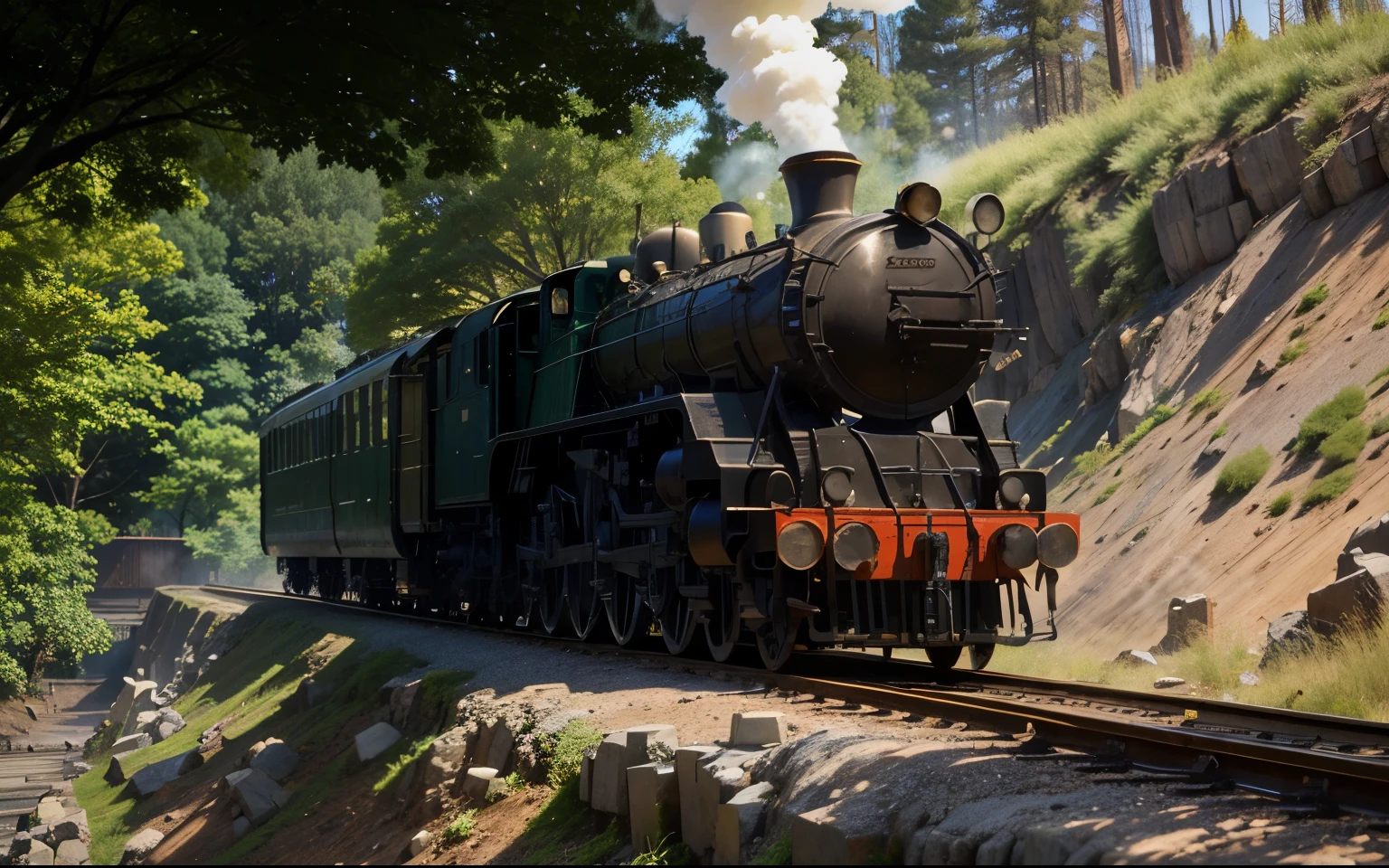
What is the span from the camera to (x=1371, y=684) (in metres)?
8.58

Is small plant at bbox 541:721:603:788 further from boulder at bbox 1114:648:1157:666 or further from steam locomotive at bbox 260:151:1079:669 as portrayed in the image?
boulder at bbox 1114:648:1157:666

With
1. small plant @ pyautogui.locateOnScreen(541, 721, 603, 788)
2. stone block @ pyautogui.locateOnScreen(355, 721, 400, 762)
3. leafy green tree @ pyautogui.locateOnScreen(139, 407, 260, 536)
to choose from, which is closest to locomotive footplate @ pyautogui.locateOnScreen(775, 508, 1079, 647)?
small plant @ pyautogui.locateOnScreen(541, 721, 603, 788)

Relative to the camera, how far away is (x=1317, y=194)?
768 inches

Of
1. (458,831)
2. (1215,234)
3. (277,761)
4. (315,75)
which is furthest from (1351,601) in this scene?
(1215,234)

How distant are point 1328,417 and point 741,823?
39.2 feet

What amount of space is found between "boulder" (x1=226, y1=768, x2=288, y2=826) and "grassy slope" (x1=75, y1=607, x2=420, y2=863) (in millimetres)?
220

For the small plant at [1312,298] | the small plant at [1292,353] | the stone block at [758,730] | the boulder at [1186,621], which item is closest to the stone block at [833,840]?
the stone block at [758,730]

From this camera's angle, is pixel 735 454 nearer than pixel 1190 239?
Yes

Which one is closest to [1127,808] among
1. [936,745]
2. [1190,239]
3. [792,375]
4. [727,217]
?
[936,745]

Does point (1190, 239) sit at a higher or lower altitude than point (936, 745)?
higher

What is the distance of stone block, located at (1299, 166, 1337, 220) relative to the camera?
63.6 ft

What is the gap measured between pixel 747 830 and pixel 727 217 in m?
7.99

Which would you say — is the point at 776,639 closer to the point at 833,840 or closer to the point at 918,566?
the point at 918,566

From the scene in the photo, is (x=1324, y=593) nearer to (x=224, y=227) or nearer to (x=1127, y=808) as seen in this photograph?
(x=1127, y=808)
